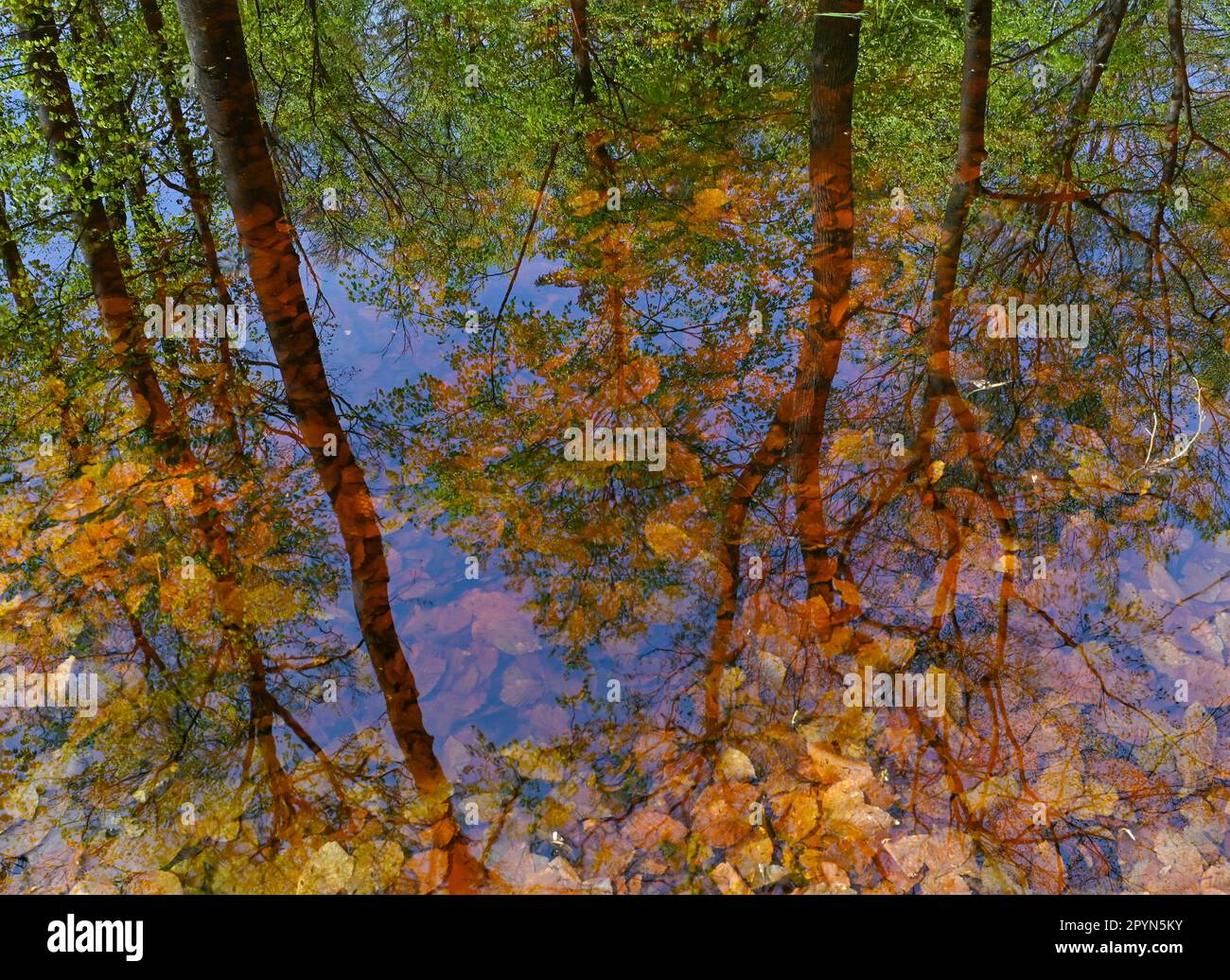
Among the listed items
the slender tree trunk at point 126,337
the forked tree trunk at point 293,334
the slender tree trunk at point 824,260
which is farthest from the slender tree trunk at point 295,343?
the slender tree trunk at point 824,260

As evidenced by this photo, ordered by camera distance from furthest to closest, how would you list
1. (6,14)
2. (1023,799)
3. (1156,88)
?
1. (1156,88)
2. (6,14)
3. (1023,799)

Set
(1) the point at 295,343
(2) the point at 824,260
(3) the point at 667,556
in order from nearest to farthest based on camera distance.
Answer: (3) the point at 667,556
(1) the point at 295,343
(2) the point at 824,260

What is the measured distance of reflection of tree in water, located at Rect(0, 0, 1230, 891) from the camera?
8.38 ft

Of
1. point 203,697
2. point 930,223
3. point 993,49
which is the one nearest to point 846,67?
point 930,223

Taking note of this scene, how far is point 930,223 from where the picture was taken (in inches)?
211

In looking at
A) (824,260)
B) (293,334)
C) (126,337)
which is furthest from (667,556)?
(126,337)

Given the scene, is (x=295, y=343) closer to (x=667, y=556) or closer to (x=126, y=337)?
(x=126, y=337)

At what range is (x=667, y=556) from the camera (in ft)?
11.0

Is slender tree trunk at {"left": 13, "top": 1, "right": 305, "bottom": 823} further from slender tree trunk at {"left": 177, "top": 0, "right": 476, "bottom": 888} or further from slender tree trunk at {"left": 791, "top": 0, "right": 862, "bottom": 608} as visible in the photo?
slender tree trunk at {"left": 791, "top": 0, "right": 862, "bottom": 608}

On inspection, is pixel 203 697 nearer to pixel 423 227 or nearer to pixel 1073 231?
pixel 423 227

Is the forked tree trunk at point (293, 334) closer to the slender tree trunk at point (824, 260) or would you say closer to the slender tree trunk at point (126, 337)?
the slender tree trunk at point (126, 337)

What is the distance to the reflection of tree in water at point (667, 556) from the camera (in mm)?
2555
